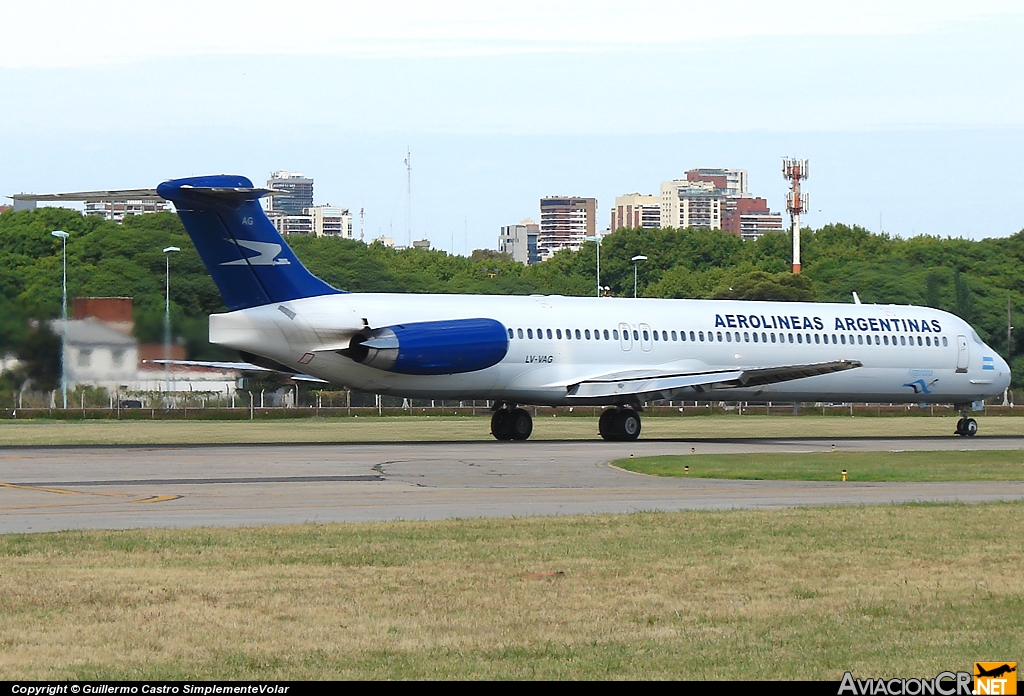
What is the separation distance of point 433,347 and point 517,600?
24.9 metres

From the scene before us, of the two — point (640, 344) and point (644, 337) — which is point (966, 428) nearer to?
point (644, 337)

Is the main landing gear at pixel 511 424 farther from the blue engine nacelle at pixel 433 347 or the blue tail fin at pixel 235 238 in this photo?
the blue tail fin at pixel 235 238

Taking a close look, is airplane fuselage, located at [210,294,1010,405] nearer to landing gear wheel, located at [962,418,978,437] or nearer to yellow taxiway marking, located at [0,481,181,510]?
landing gear wheel, located at [962,418,978,437]

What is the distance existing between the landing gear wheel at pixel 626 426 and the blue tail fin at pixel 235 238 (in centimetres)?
959

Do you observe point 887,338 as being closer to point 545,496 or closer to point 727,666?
point 545,496

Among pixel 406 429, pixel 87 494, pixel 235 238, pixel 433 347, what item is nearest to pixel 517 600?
pixel 87 494

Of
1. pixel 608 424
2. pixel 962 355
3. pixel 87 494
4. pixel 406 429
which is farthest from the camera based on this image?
pixel 406 429

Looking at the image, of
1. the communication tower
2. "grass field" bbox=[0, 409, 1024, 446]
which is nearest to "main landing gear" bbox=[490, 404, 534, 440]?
"grass field" bbox=[0, 409, 1024, 446]

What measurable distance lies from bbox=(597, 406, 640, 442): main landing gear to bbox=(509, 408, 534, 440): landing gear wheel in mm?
2121

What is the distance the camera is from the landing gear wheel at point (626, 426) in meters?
40.5

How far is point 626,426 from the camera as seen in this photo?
40.5m

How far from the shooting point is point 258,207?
35781mm

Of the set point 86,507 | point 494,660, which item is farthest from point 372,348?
point 494,660

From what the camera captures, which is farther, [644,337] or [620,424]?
[644,337]
